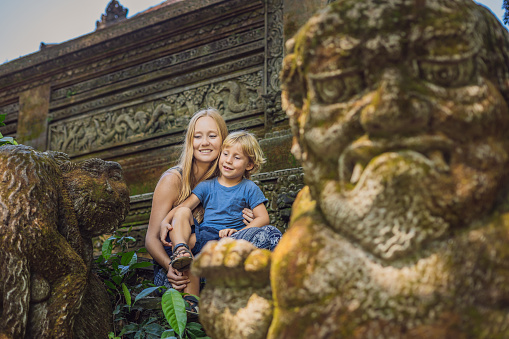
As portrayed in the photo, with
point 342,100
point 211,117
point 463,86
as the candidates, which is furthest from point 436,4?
point 211,117

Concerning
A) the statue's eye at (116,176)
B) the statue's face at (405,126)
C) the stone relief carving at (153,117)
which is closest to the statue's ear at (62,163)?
the statue's eye at (116,176)

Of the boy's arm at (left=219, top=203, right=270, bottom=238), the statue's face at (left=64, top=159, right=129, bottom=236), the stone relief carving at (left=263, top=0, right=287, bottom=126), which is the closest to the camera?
the statue's face at (left=64, top=159, right=129, bottom=236)

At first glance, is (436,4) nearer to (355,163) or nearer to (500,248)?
(355,163)

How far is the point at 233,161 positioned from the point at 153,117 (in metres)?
3.42

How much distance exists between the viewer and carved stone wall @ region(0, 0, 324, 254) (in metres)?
5.89

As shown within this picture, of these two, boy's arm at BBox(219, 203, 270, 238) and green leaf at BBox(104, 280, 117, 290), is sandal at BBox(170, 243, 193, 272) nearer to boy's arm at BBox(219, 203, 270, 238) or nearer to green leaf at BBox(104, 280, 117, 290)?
boy's arm at BBox(219, 203, 270, 238)

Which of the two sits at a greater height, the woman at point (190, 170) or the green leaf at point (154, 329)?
the woman at point (190, 170)

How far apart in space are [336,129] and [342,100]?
0.31 feet

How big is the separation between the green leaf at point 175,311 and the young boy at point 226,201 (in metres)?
0.76

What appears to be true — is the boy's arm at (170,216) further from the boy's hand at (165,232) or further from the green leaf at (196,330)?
the green leaf at (196,330)

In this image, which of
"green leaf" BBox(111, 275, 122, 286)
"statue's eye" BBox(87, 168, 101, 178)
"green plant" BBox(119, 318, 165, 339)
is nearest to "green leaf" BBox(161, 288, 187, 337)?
"green plant" BBox(119, 318, 165, 339)

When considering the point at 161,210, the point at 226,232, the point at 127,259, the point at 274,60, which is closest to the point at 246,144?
the point at 226,232

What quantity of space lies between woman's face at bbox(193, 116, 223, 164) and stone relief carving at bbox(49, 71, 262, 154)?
2.09 meters

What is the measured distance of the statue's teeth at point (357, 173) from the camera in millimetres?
1402
